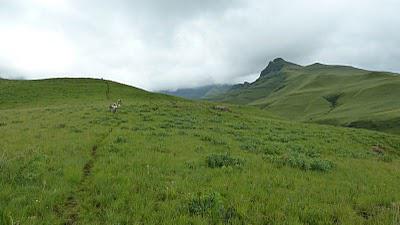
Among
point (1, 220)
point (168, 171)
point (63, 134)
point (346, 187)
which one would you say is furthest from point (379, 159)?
point (1, 220)

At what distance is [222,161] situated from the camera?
1444 centimetres

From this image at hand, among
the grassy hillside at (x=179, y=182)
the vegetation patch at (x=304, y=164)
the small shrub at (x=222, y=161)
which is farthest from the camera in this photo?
the vegetation patch at (x=304, y=164)

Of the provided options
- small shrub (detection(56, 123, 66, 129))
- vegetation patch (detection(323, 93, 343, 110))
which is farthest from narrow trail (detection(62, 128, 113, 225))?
vegetation patch (detection(323, 93, 343, 110))

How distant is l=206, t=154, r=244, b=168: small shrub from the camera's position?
1415cm

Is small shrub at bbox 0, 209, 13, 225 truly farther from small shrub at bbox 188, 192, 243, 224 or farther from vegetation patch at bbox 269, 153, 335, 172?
vegetation patch at bbox 269, 153, 335, 172

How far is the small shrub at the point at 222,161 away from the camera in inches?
557

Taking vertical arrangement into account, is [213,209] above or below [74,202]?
above

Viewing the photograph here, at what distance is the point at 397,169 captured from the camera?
18.1 metres

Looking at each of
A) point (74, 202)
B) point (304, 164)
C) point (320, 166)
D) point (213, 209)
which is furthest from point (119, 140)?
point (213, 209)

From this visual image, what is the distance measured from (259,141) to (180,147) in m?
5.95

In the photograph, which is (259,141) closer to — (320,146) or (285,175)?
(320,146)

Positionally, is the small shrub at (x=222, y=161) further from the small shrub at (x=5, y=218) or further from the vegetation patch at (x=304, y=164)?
the small shrub at (x=5, y=218)

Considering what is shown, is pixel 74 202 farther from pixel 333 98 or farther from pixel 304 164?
pixel 333 98

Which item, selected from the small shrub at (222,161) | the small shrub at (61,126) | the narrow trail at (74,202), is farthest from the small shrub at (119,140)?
the small shrub at (61,126)
